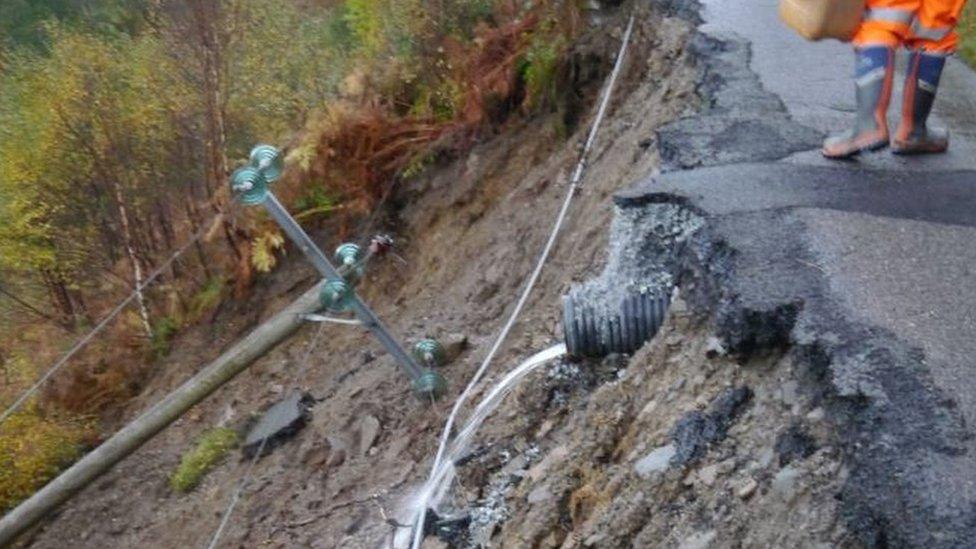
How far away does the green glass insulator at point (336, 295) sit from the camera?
6652mm

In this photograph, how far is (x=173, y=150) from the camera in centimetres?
1458

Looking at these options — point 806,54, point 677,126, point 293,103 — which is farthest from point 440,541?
point 293,103

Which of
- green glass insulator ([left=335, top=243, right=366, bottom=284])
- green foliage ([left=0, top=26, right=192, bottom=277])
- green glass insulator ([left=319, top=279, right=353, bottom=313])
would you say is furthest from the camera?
green foliage ([left=0, top=26, right=192, bottom=277])

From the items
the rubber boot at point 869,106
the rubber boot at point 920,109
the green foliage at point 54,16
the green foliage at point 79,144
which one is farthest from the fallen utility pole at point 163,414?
the green foliage at point 54,16

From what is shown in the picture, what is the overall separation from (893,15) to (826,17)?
0.95 feet

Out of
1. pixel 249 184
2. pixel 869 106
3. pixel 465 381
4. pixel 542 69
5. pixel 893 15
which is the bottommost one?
pixel 465 381

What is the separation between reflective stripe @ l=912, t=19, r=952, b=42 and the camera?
4.88 metres

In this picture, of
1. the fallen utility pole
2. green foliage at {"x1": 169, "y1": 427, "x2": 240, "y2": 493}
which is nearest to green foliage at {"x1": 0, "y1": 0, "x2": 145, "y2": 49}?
green foliage at {"x1": 169, "y1": 427, "x2": 240, "y2": 493}

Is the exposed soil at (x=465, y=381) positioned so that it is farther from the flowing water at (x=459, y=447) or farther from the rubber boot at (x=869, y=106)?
the rubber boot at (x=869, y=106)

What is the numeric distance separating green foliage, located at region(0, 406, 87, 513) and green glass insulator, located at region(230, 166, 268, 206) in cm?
659

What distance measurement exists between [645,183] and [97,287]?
12.2m

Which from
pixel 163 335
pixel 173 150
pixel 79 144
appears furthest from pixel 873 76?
pixel 79 144

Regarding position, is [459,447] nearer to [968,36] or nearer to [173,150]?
[968,36]

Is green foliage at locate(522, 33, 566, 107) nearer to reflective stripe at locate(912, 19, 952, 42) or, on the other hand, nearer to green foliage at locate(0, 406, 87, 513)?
reflective stripe at locate(912, 19, 952, 42)
